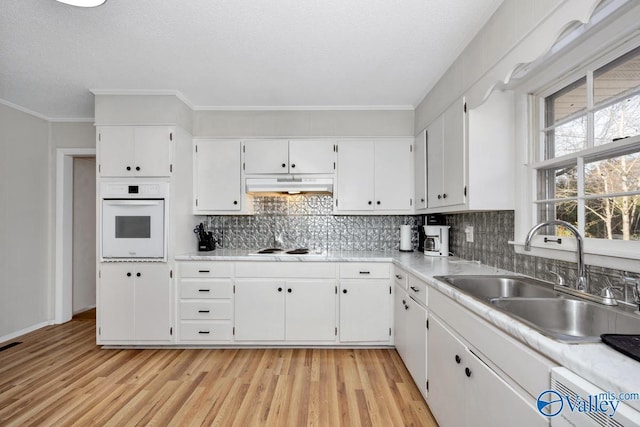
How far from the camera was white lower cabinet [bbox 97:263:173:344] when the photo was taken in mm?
2801

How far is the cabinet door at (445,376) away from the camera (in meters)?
1.43

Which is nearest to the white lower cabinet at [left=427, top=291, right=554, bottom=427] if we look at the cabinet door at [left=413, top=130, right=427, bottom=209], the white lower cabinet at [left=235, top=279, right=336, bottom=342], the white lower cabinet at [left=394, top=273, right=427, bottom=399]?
the white lower cabinet at [left=394, top=273, right=427, bottom=399]

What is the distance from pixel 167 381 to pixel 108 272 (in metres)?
1.22

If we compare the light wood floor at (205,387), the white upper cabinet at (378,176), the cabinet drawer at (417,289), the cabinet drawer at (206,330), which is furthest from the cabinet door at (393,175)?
the cabinet drawer at (206,330)

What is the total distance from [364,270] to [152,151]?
2.30 meters

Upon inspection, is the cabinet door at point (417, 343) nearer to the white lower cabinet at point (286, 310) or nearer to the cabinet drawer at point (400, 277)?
the cabinet drawer at point (400, 277)

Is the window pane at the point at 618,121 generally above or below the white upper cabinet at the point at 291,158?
below

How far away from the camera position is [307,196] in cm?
343

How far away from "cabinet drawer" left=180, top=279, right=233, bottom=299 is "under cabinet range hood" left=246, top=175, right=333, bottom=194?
98cm

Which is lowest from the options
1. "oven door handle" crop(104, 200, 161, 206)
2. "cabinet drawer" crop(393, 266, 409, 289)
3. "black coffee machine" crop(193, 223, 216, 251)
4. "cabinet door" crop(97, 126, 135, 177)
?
"cabinet drawer" crop(393, 266, 409, 289)

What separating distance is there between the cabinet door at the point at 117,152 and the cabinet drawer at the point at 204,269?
1041 millimetres

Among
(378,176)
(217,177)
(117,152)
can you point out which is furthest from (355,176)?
(117,152)

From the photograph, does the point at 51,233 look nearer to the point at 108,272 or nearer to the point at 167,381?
the point at 108,272

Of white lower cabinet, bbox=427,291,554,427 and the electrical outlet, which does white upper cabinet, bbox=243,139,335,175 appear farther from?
white lower cabinet, bbox=427,291,554,427
